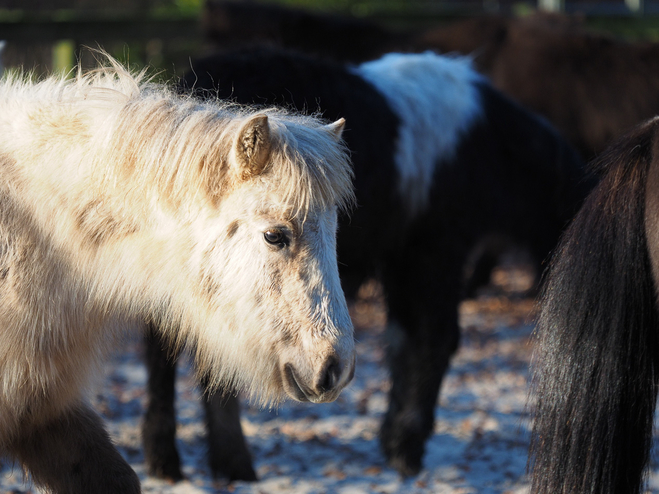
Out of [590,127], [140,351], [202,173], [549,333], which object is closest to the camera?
[202,173]

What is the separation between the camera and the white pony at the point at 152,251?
6.81 feet

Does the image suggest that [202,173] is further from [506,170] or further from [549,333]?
[506,170]

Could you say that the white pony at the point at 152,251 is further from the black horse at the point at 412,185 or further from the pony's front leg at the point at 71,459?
the black horse at the point at 412,185

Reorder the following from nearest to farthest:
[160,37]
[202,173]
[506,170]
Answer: [202,173] < [506,170] < [160,37]

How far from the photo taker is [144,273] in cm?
221

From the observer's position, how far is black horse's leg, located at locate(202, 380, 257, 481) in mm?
3428

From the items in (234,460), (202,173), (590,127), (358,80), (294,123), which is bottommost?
(234,460)

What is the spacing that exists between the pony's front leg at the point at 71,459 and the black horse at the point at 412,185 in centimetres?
104

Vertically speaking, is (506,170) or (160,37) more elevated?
(160,37)

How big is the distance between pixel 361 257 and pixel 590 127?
13.2 ft

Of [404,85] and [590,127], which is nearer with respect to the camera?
[404,85]

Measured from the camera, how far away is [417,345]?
3871 millimetres

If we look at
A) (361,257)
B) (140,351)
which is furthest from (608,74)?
(140,351)

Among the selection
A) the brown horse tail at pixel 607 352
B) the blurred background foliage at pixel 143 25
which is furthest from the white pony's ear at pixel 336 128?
the blurred background foliage at pixel 143 25
